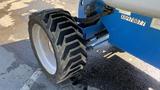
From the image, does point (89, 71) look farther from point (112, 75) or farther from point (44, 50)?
point (44, 50)

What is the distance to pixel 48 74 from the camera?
10.8ft

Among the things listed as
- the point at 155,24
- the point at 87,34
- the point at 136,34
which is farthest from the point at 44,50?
the point at 155,24

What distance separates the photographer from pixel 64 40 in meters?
2.72

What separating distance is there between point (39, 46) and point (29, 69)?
0.37m

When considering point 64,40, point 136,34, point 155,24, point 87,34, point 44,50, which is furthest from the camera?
point 44,50

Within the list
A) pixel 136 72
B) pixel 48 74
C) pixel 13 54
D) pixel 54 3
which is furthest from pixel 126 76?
pixel 54 3

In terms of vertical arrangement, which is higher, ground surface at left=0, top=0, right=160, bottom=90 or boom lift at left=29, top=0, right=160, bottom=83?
boom lift at left=29, top=0, right=160, bottom=83

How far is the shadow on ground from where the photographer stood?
3258 mm

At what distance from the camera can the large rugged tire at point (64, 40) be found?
2727 mm

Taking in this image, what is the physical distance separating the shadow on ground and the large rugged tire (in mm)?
528

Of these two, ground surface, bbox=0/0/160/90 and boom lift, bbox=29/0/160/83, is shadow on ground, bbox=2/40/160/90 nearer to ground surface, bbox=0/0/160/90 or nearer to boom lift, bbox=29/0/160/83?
ground surface, bbox=0/0/160/90

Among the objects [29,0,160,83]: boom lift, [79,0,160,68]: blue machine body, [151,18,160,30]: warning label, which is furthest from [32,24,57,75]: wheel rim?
[151,18,160,30]: warning label

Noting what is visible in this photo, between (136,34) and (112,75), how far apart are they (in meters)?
1.04

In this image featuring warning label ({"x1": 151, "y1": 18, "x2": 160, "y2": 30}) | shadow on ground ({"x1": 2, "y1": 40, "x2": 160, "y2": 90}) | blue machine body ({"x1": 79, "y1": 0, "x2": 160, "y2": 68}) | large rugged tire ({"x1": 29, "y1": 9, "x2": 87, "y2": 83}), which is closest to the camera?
warning label ({"x1": 151, "y1": 18, "x2": 160, "y2": 30})
